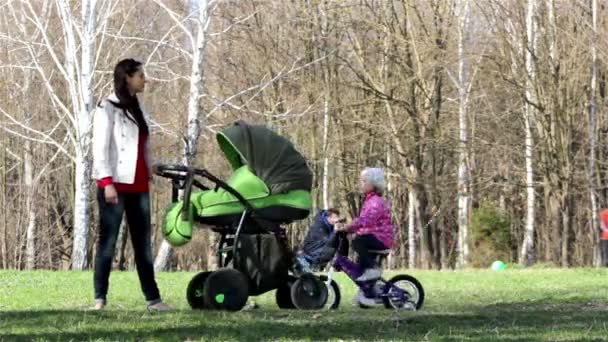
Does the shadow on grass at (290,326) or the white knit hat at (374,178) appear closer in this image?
the shadow on grass at (290,326)

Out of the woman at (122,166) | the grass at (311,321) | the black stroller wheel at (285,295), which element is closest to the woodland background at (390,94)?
the grass at (311,321)

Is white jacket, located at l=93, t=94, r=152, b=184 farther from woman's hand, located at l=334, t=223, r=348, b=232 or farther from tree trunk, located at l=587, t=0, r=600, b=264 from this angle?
tree trunk, located at l=587, t=0, r=600, b=264

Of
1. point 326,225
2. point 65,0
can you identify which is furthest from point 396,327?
point 65,0

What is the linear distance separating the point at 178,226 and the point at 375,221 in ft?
7.39

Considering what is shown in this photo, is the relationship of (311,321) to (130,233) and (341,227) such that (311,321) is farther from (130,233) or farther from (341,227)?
(341,227)

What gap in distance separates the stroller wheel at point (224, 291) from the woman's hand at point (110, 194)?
1116mm

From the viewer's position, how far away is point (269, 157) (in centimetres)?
1083

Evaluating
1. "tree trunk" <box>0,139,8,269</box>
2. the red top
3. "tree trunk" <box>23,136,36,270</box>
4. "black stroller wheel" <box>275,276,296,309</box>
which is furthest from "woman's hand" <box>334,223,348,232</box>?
"tree trunk" <box>0,139,8,269</box>

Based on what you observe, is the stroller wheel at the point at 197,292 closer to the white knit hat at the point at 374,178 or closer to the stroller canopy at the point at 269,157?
the stroller canopy at the point at 269,157

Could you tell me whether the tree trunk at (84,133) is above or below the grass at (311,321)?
above

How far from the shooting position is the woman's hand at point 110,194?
9.57 m

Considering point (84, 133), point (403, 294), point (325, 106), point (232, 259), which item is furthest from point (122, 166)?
point (325, 106)

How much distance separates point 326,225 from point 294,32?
2560cm

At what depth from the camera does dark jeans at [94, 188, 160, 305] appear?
9.73m
